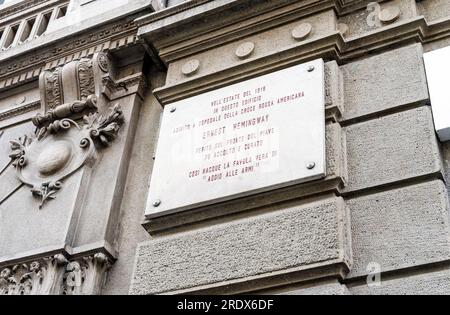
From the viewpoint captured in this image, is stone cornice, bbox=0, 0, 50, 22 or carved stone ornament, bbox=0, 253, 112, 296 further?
stone cornice, bbox=0, 0, 50, 22

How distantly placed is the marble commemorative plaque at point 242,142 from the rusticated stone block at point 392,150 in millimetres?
286

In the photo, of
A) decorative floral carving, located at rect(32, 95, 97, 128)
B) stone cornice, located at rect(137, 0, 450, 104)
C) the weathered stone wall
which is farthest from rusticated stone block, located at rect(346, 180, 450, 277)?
decorative floral carving, located at rect(32, 95, 97, 128)

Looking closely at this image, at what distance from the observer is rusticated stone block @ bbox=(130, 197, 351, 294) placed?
5066 mm

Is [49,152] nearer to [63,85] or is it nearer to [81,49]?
[63,85]

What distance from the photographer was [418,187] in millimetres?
5184

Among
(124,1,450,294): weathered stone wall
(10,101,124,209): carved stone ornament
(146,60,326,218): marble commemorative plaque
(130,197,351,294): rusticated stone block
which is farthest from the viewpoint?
(10,101,124,209): carved stone ornament

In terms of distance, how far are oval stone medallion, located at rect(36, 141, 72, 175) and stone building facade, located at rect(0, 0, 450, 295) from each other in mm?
13

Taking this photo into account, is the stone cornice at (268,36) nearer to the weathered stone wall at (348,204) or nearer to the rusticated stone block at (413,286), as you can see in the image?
the weathered stone wall at (348,204)

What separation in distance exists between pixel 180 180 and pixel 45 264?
133 centimetres

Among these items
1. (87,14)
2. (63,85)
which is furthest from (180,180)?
(87,14)

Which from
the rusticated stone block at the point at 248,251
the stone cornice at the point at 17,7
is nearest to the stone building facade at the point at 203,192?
the rusticated stone block at the point at 248,251

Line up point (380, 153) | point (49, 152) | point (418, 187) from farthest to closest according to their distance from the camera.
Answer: point (49, 152) → point (380, 153) → point (418, 187)

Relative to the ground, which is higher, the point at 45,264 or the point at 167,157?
the point at 167,157

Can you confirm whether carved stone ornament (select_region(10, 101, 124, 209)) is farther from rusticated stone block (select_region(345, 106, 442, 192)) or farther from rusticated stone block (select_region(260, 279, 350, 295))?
rusticated stone block (select_region(260, 279, 350, 295))
